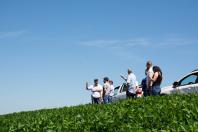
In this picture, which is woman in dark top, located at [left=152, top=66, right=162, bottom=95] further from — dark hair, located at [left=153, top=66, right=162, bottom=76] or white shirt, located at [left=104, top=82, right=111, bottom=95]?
white shirt, located at [left=104, top=82, right=111, bottom=95]

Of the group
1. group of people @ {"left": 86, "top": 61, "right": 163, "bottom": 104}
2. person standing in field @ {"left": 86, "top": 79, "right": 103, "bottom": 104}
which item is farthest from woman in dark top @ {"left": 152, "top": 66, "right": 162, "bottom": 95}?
person standing in field @ {"left": 86, "top": 79, "right": 103, "bottom": 104}

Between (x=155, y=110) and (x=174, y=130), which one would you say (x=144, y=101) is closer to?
(x=155, y=110)

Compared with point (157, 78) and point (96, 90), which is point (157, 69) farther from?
point (96, 90)

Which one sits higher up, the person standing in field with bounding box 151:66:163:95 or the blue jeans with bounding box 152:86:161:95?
the person standing in field with bounding box 151:66:163:95

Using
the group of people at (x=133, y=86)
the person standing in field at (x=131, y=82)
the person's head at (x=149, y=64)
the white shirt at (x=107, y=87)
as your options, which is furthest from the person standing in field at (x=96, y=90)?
the person's head at (x=149, y=64)

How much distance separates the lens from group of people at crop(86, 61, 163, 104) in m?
18.9

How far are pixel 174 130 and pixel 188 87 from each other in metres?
14.1

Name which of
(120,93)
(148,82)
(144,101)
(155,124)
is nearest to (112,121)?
(155,124)

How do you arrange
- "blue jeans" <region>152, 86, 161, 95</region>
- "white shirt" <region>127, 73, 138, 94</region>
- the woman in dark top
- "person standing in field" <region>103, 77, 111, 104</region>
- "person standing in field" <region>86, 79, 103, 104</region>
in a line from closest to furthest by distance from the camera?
the woman in dark top
"blue jeans" <region>152, 86, 161, 95</region>
"white shirt" <region>127, 73, 138, 94</region>
"person standing in field" <region>86, 79, 103, 104</region>
"person standing in field" <region>103, 77, 111, 104</region>

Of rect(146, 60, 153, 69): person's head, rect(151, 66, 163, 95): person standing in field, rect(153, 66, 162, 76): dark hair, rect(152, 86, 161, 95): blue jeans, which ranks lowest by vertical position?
rect(152, 86, 161, 95): blue jeans

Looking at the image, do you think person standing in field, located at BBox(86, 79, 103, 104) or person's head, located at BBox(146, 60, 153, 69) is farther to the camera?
person standing in field, located at BBox(86, 79, 103, 104)

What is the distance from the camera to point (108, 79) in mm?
24719

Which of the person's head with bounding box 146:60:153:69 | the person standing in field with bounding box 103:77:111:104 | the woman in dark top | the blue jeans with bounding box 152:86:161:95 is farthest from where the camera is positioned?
the person standing in field with bounding box 103:77:111:104

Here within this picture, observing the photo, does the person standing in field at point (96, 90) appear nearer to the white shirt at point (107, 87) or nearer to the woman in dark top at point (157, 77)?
the white shirt at point (107, 87)
